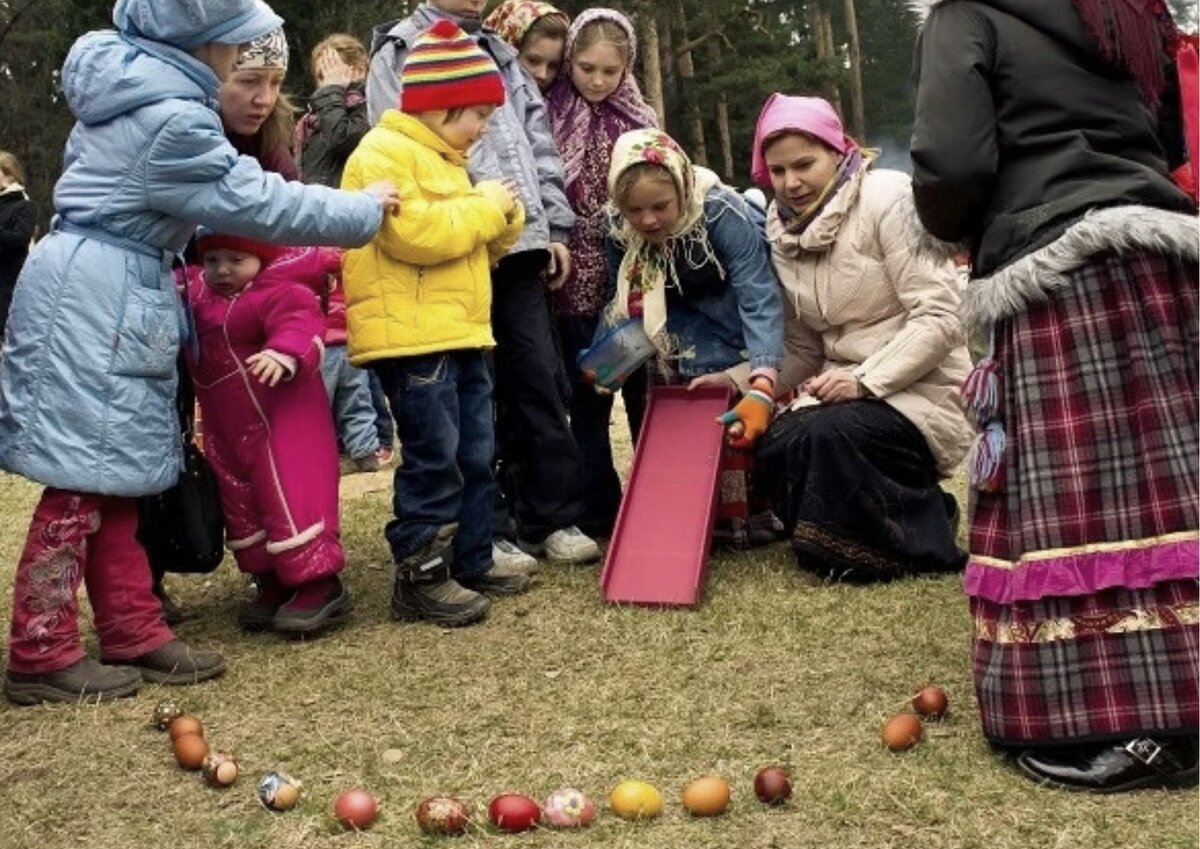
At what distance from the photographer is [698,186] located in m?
5.12

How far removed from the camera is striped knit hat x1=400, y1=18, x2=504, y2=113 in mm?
4352

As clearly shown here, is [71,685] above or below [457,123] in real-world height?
below

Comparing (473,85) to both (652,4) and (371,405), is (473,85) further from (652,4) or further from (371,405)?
(652,4)

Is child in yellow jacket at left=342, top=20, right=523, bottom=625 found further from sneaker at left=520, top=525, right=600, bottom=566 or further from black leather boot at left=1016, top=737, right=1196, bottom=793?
black leather boot at left=1016, top=737, right=1196, bottom=793

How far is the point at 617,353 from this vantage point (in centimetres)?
523

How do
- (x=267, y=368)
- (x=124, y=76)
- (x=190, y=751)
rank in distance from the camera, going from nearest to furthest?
(x=190, y=751)
(x=124, y=76)
(x=267, y=368)

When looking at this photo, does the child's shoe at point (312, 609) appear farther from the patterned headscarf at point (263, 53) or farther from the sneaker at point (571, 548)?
the patterned headscarf at point (263, 53)

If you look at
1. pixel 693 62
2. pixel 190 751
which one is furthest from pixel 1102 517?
pixel 693 62

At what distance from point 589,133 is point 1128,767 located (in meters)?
3.19

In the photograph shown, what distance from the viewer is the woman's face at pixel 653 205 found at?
16.1 feet

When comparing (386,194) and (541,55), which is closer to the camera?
(386,194)

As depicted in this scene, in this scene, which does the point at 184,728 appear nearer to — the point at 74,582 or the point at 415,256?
the point at 74,582

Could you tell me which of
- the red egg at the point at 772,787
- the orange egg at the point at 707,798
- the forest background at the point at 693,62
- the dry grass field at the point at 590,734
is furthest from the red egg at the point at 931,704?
the forest background at the point at 693,62

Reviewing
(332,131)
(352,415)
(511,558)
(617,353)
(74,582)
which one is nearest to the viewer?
(74,582)
